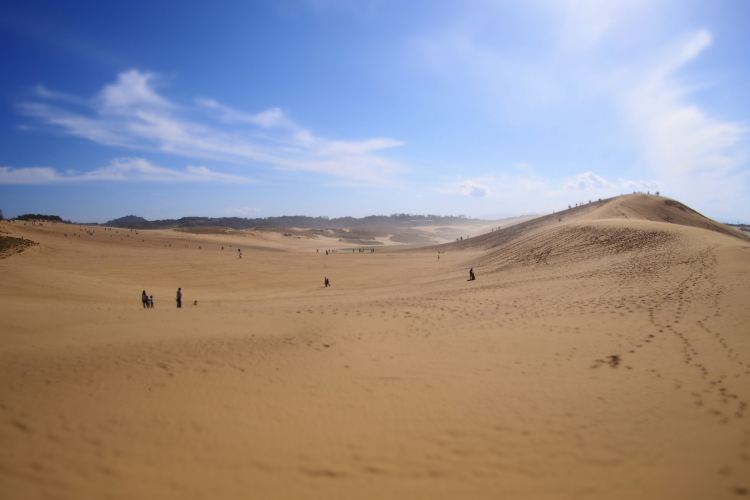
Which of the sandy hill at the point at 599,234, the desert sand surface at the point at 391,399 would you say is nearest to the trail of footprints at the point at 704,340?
the desert sand surface at the point at 391,399

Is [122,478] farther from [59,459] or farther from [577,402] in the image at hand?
[577,402]

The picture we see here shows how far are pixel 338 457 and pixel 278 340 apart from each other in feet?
19.9

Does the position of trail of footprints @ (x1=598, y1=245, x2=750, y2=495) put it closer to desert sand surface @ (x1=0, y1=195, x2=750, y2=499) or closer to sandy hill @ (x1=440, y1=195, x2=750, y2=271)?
desert sand surface @ (x1=0, y1=195, x2=750, y2=499)

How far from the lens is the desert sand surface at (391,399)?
5.11m

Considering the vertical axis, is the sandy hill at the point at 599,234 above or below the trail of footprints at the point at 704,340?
above

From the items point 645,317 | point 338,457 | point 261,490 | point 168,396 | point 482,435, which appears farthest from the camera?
point 645,317

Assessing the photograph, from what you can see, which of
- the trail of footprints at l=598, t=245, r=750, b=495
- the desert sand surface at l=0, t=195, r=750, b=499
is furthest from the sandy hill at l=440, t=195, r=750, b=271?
the desert sand surface at l=0, t=195, r=750, b=499

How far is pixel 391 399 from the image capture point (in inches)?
296

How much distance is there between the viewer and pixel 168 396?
7.16 m

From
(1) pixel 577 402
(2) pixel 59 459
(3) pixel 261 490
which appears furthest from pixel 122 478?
(1) pixel 577 402

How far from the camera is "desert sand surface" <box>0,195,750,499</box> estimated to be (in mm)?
5109

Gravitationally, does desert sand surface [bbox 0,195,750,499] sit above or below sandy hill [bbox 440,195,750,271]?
below

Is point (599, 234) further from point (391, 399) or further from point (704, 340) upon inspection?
point (391, 399)

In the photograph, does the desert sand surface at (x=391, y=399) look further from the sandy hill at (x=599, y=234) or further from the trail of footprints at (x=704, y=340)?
the sandy hill at (x=599, y=234)
